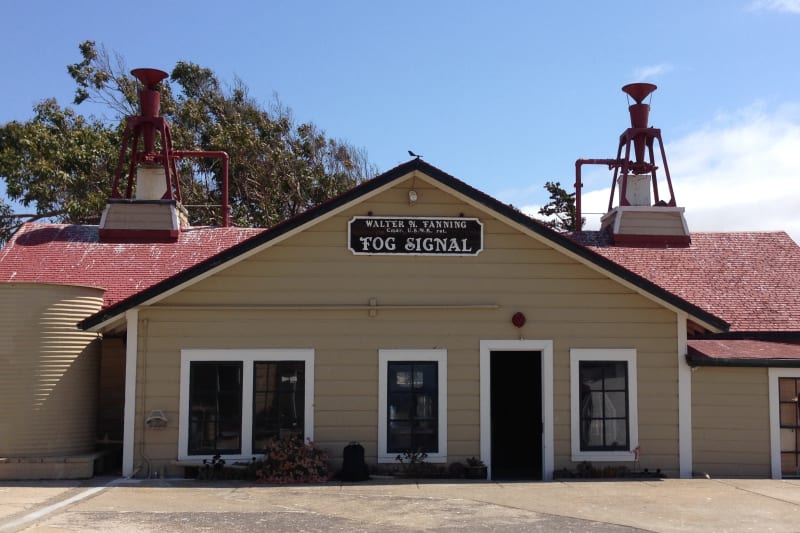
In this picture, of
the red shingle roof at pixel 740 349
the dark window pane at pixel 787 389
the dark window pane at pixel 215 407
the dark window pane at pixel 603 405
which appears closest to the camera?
the dark window pane at pixel 215 407

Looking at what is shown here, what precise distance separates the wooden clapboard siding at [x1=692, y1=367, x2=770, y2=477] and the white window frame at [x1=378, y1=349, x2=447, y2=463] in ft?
13.5

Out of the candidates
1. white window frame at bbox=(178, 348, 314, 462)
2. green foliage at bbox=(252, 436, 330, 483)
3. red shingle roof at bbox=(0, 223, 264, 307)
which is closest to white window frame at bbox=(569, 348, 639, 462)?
green foliage at bbox=(252, 436, 330, 483)

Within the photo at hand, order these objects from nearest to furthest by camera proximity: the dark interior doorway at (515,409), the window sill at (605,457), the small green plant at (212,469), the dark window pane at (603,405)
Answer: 1. the small green plant at (212,469)
2. the window sill at (605,457)
3. the dark window pane at (603,405)
4. the dark interior doorway at (515,409)

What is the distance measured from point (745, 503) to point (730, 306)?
6.14 meters

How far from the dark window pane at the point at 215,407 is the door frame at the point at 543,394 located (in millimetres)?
3866

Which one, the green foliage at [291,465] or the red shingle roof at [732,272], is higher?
the red shingle roof at [732,272]

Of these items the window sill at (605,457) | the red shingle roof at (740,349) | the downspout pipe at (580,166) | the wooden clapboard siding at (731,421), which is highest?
the downspout pipe at (580,166)

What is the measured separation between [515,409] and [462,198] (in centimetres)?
514

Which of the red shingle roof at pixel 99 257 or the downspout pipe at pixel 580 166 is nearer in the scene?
the red shingle roof at pixel 99 257

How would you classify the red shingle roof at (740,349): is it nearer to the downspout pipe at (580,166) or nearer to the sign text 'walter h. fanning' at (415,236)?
the sign text 'walter h. fanning' at (415,236)

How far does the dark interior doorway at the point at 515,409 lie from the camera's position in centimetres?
1673

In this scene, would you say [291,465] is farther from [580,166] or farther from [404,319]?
[580,166]

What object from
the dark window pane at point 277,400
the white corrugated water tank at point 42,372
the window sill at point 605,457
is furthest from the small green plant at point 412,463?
the white corrugated water tank at point 42,372

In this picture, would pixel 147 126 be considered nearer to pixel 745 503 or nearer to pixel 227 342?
pixel 227 342
